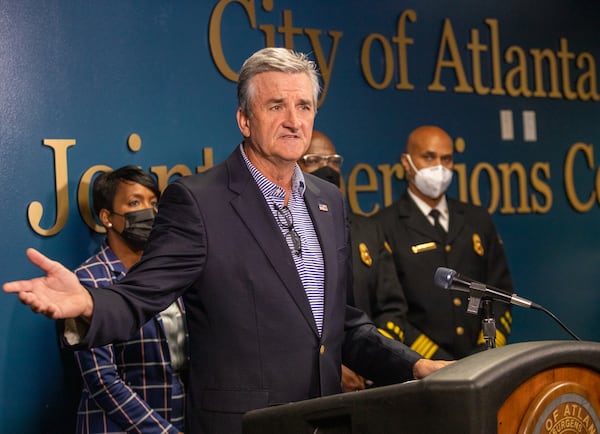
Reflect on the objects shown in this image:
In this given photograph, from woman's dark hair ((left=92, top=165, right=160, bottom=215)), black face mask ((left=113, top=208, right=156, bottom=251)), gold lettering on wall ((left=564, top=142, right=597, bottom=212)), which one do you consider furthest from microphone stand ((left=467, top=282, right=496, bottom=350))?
gold lettering on wall ((left=564, top=142, right=597, bottom=212))

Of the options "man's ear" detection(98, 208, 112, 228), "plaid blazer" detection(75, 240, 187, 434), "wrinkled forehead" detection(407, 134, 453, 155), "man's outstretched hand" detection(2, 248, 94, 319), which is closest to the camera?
"man's outstretched hand" detection(2, 248, 94, 319)

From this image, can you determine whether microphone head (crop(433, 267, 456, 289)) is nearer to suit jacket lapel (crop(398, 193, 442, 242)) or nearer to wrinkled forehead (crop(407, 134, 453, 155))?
suit jacket lapel (crop(398, 193, 442, 242))

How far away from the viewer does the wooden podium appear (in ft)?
4.94

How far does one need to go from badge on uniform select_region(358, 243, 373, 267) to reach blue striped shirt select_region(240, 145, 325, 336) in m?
1.50

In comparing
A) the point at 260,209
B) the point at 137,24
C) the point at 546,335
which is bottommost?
the point at 546,335

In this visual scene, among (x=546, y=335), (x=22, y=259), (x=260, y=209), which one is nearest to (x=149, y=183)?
(x=22, y=259)

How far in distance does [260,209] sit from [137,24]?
206 centimetres

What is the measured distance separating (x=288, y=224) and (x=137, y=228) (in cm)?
133

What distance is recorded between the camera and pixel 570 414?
5.49 feet

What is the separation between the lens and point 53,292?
1.82 metres

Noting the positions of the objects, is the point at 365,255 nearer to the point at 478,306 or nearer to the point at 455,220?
the point at 455,220

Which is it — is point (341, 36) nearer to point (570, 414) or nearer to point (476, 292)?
point (476, 292)

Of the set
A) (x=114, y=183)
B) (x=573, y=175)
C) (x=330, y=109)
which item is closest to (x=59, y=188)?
(x=114, y=183)

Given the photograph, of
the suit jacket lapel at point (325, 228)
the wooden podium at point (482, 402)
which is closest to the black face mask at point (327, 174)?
the suit jacket lapel at point (325, 228)
